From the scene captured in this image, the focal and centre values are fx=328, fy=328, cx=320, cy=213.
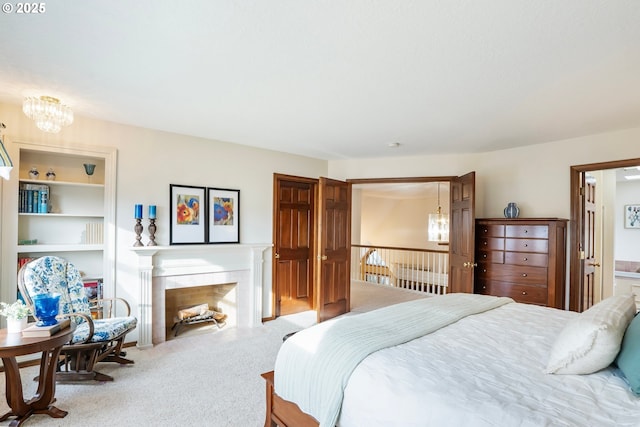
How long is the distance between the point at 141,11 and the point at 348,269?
407 cm

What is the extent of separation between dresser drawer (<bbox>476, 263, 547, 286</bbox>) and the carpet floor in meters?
2.64

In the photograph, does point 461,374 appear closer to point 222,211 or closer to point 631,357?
point 631,357

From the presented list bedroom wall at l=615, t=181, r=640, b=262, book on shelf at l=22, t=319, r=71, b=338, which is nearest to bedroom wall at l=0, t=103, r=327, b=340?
book on shelf at l=22, t=319, r=71, b=338

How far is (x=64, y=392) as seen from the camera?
2531 millimetres

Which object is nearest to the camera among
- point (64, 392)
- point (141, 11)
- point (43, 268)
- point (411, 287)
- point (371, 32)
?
point (141, 11)

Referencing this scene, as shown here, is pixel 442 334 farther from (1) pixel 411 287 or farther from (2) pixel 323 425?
(1) pixel 411 287

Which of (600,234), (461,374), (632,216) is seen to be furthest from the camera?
(632,216)

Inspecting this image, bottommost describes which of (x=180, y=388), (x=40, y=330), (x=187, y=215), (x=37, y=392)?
(x=180, y=388)

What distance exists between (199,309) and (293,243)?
1553 mm

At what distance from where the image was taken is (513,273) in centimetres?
385

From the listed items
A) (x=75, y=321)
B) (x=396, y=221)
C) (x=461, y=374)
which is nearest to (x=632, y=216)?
(x=396, y=221)

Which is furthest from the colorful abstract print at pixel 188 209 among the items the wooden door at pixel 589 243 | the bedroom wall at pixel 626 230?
the bedroom wall at pixel 626 230

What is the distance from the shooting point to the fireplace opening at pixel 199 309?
13.3 feet

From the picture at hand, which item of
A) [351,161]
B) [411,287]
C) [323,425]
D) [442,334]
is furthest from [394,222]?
[323,425]
